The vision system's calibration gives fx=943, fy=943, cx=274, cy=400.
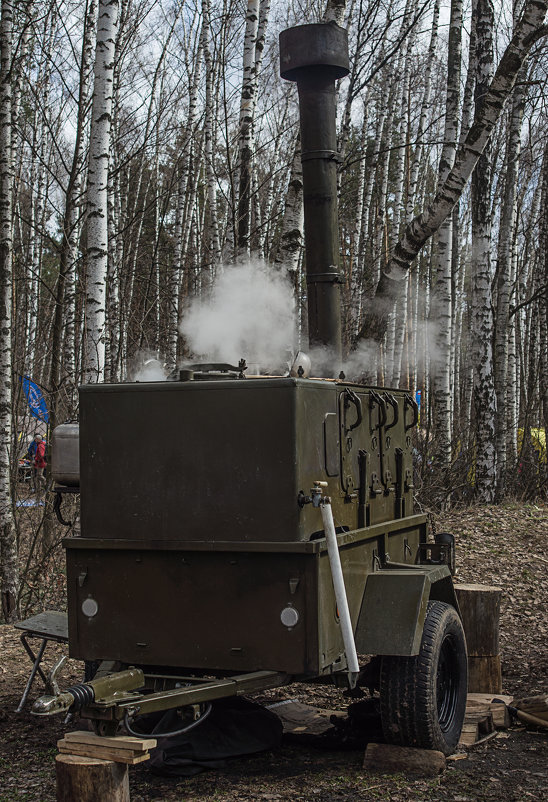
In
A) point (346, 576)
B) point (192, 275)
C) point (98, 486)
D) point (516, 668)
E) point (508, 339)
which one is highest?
point (192, 275)

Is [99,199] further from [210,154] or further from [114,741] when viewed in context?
[210,154]

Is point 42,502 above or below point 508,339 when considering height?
below

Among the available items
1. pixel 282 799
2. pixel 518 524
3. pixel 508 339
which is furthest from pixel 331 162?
pixel 508 339

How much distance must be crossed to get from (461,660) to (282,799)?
1696mm

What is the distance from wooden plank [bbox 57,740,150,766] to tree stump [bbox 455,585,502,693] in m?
3.34

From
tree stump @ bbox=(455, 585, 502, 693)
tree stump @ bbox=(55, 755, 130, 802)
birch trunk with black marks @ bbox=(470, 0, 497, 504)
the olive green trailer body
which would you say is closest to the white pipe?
the olive green trailer body

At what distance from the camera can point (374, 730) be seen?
5668mm

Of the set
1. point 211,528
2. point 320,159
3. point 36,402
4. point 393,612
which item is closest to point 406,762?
point 393,612

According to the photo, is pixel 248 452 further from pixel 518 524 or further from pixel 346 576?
pixel 518 524

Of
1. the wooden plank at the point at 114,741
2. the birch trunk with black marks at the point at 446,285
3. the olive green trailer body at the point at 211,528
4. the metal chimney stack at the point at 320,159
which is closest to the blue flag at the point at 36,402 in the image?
the metal chimney stack at the point at 320,159

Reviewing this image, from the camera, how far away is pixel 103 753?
3932 millimetres

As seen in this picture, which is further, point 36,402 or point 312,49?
point 36,402

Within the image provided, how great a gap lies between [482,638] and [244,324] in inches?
118

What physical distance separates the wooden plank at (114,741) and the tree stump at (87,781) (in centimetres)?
8
